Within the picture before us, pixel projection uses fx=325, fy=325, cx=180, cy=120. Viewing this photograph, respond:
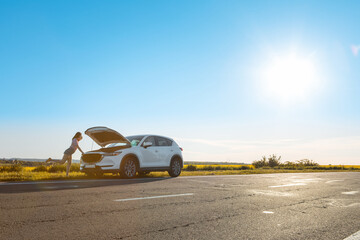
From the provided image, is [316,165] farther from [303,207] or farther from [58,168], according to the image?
→ [303,207]

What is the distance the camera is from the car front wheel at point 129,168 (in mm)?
12359

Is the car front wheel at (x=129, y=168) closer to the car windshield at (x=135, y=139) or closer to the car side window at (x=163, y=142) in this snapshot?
the car windshield at (x=135, y=139)

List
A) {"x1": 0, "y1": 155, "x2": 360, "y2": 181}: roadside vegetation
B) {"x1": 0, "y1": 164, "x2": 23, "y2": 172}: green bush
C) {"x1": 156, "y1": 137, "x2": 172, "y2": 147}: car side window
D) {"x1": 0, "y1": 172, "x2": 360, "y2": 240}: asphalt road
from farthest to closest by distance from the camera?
1. {"x1": 0, "y1": 164, "x2": 23, "y2": 172}: green bush
2. {"x1": 156, "y1": 137, "x2": 172, "y2": 147}: car side window
3. {"x1": 0, "y1": 155, "x2": 360, "y2": 181}: roadside vegetation
4. {"x1": 0, "y1": 172, "x2": 360, "y2": 240}: asphalt road

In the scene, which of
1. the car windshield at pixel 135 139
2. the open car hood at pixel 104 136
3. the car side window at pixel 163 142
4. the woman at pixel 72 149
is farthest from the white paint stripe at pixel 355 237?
the woman at pixel 72 149

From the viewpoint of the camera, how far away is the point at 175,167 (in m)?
14.6

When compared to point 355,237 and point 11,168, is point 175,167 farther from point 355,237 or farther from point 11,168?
point 355,237

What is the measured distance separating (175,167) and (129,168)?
8.69 ft

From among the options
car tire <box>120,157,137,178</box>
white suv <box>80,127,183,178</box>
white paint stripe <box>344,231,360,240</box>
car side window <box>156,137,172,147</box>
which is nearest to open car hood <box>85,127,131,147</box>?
white suv <box>80,127,183,178</box>

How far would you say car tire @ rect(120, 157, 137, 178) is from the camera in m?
12.3

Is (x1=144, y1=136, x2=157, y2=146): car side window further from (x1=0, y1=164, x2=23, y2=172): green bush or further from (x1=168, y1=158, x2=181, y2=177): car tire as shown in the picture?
(x1=0, y1=164, x2=23, y2=172): green bush

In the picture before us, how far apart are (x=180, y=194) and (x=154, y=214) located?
2.46 metres

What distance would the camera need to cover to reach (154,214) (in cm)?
528

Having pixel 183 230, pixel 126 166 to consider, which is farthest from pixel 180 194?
pixel 126 166

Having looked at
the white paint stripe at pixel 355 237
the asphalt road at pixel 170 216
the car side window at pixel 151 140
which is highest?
the car side window at pixel 151 140
